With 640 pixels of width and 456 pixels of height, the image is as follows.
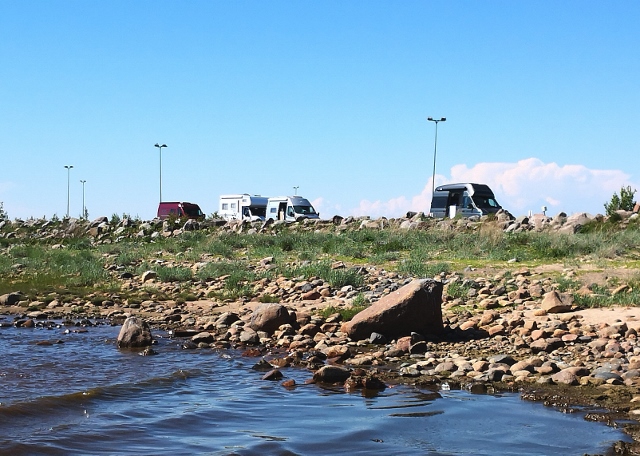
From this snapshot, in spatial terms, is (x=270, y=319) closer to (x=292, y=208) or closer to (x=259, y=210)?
(x=292, y=208)

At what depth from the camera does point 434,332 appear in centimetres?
1056

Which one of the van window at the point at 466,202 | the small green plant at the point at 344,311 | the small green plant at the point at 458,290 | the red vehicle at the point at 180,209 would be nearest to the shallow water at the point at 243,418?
the small green plant at the point at 344,311

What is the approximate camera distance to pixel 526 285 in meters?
13.5

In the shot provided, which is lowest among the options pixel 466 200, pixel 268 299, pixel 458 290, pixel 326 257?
pixel 268 299

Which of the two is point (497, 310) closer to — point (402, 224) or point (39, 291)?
point (39, 291)

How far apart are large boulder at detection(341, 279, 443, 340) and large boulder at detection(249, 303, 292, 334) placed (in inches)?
50.8

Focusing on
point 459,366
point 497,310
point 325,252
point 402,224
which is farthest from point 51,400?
point 402,224

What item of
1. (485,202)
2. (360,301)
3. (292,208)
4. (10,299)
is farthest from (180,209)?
(360,301)

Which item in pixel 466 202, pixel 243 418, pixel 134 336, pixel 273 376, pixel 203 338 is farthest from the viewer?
pixel 466 202

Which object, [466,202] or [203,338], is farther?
[466,202]

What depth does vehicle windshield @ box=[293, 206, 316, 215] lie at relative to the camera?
4294 centimetres

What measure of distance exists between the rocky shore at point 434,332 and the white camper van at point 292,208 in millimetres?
26945

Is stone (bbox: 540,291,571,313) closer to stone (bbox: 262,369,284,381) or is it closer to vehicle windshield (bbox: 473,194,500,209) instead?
stone (bbox: 262,369,284,381)

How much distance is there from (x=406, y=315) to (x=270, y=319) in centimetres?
223
